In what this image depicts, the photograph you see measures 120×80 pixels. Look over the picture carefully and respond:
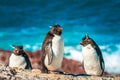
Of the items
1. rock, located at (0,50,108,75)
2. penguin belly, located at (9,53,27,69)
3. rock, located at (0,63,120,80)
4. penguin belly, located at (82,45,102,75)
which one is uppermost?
rock, located at (0,50,108,75)

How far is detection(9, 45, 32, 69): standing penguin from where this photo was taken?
829 centimetres

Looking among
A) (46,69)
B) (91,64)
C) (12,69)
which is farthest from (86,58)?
(12,69)

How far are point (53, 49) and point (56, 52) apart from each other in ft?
0.20

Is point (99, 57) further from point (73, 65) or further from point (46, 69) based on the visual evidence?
point (73, 65)

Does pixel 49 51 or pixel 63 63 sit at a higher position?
pixel 63 63

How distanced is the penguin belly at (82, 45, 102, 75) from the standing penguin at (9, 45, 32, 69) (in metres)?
1.26

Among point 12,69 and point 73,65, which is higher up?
point 73,65

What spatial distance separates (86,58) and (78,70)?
6.70m

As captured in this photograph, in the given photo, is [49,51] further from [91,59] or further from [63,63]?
[63,63]

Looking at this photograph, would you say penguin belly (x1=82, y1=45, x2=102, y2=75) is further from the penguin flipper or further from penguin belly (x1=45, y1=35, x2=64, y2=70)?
the penguin flipper

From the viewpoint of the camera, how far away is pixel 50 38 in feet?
24.1

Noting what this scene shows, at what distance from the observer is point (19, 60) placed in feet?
27.6

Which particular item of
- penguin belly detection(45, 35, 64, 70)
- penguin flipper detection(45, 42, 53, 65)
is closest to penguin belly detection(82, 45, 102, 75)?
penguin belly detection(45, 35, 64, 70)

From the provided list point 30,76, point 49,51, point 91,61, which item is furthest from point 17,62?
point 30,76
